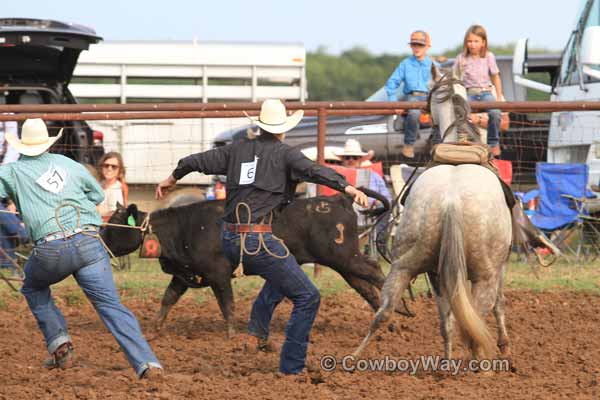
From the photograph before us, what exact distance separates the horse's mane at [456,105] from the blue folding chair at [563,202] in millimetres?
5165

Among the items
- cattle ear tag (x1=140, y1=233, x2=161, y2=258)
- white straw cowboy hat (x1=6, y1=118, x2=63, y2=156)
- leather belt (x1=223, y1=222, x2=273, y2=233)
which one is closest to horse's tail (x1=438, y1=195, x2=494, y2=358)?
leather belt (x1=223, y1=222, x2=273, y2=233)

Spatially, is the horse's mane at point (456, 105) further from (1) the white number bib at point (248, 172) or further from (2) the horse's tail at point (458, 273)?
(1) the white number bib at point (248, 172)

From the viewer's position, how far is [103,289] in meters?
6.84

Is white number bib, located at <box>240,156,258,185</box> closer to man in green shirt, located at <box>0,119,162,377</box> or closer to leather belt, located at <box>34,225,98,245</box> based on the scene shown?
man in green shirt, located at <box>0,119,162,377</box>

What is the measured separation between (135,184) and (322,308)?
14.1 ft

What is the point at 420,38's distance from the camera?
470 inches

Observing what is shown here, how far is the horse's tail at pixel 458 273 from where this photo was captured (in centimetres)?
665

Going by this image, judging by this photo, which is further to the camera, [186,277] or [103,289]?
[186,277]

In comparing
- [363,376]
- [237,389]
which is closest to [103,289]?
[237,389]

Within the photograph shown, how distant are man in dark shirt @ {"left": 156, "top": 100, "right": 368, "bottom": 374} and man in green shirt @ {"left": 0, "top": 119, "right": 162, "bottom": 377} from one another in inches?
34.4

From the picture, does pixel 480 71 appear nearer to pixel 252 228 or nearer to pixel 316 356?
pixel 316 356

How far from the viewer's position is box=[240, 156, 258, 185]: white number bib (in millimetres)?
7227

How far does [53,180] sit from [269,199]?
4.79ft

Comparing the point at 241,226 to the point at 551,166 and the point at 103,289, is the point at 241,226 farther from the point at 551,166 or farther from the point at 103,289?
the point at 551,166
